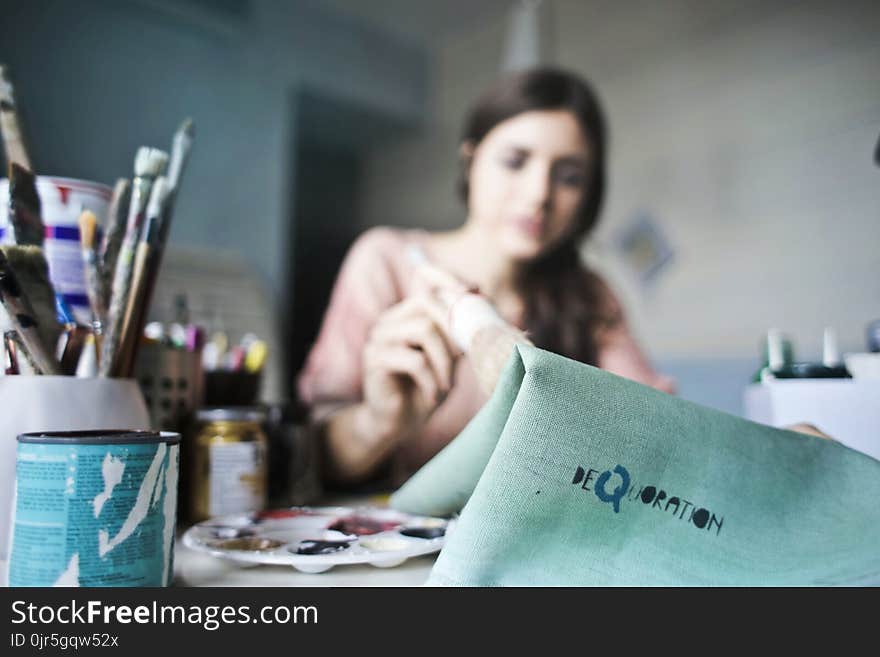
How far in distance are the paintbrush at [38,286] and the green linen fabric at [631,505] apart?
262 mm

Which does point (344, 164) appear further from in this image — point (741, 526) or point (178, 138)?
point (741, 526)

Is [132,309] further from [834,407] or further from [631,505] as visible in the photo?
[834,407]

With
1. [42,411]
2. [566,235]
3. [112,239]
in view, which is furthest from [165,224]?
[566,235]

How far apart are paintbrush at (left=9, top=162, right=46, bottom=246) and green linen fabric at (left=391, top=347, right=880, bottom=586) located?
287mm

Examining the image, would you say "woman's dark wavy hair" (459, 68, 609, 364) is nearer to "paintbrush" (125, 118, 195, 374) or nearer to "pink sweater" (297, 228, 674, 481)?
"pink sweater" (297, 228, 674, 481)

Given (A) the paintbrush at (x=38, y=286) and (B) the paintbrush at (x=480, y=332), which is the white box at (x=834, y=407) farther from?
(A) the paintbrush at (x=38, y=286)

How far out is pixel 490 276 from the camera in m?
0.71

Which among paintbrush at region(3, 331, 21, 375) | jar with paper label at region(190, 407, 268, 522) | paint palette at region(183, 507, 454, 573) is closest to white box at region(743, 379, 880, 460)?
paint palette at region(183, 507, 454, 573)

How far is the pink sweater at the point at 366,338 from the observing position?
674 mm

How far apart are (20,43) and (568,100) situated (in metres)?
0.56

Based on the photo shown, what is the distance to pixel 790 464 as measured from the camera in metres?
0.32

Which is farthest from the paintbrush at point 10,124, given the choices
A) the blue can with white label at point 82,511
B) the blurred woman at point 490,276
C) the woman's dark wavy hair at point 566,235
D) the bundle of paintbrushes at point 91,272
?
the woman's dark wavy hair at point 566,235

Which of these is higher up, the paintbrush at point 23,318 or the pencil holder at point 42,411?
the paintbrush at point 23,318
